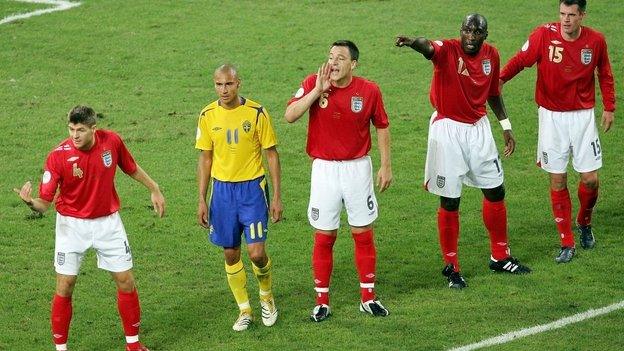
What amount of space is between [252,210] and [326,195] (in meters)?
0.62

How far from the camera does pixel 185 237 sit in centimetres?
1322

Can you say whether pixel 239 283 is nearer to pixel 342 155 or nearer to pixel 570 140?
pixel 342 155

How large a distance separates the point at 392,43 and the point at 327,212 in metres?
8.79

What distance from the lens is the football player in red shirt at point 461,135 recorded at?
11578mm

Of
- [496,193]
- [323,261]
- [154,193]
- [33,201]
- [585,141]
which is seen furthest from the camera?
[585,141]

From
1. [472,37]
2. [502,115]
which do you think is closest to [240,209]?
[472,37]

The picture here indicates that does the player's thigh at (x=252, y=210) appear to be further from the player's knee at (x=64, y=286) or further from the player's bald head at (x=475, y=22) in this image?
the player's bald head at (x=475, y=22)

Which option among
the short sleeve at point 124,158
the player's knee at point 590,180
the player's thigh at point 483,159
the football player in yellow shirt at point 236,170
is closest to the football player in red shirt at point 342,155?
the football player in yellow shirt at point 236,170

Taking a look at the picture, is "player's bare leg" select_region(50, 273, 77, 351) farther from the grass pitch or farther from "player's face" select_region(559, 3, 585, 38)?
"player's face" select_region(559, 3, 585, 38)

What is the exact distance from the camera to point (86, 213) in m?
10.2

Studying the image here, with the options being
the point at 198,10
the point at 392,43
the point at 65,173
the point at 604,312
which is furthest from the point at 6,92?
the point at 604,312

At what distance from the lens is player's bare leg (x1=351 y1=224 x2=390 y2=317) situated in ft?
36.1

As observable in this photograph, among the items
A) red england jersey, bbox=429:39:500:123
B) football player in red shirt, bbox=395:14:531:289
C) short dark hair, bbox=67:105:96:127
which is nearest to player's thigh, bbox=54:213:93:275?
short dark hair, bbox=67:105:96:127

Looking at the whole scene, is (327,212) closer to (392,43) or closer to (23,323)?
(23,323)
